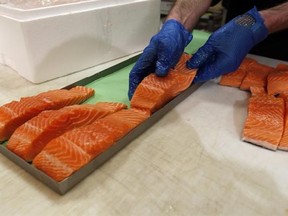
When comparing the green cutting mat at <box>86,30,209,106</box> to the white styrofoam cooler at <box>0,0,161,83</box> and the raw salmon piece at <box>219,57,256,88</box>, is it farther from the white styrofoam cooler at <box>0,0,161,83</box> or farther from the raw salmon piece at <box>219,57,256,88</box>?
the raw salmon piece at <box>219,57,256,88</box>

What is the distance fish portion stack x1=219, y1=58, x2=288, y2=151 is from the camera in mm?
1328

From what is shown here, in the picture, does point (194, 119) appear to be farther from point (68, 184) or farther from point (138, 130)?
point (68, 184)

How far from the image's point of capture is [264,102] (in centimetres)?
154

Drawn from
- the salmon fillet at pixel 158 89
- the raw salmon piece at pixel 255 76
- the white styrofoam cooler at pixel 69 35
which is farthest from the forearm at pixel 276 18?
the white styrofoam cooler at pixel 69 35

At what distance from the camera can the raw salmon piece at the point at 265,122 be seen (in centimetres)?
132

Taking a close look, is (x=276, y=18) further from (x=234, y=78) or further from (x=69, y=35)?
(x=69, y=35)

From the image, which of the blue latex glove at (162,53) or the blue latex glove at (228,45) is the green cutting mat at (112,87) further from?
the blue latex glove at (228,45)

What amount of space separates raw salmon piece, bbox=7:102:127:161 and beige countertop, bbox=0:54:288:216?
0.10 meters

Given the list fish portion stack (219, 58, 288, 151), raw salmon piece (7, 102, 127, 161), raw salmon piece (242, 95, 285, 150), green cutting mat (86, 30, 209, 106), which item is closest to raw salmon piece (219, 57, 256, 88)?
fish portion stack (219, 58, 288, 151)

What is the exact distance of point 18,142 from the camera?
115 centimetres

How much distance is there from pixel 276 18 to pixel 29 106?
5.07 ft

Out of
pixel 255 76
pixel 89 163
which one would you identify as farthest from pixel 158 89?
pixel 255 76

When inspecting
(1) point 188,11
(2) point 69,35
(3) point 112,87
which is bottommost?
(3) point 112,87

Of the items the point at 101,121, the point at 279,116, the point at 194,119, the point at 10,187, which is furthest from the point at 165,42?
the point at 10,187
